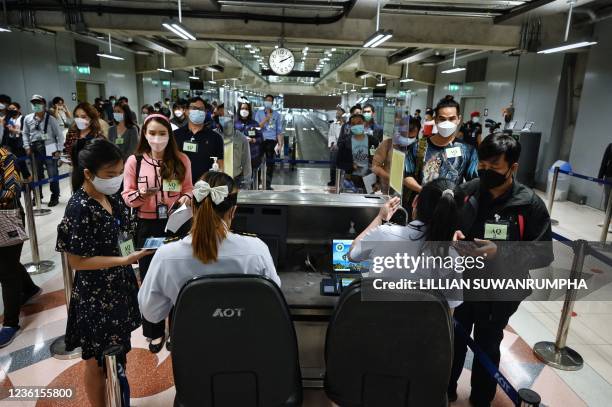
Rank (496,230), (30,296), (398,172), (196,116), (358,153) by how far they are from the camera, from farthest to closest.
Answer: (358,153), (196,116), (30,296), (398,172), (496,230)

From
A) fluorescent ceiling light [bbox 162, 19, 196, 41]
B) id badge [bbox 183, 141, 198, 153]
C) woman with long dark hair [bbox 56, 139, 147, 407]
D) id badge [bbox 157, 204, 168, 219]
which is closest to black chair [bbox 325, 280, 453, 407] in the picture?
woman with long dark hair [bbox 56, 139, 147, 407]

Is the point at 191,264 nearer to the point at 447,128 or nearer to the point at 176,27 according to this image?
the point at 447,128

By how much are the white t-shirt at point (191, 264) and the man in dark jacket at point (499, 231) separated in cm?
108

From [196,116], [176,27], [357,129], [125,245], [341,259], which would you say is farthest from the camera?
[176,27]

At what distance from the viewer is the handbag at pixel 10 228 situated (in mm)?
2592

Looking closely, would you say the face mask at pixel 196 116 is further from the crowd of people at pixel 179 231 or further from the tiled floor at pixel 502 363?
the tiled floor at pixel 502 363

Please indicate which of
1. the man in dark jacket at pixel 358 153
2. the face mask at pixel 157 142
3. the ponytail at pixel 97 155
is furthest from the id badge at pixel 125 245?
the man in dark jacket at pixel 358 153

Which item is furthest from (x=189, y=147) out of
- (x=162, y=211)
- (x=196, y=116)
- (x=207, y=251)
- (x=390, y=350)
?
(x=390, y=350)

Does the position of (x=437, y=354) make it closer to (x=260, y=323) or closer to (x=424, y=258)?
(x=424, y=258)

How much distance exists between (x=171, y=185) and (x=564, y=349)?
10.2 feet

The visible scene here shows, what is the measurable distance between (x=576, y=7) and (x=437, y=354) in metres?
8.39

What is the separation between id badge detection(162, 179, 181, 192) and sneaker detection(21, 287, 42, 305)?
1874 mm

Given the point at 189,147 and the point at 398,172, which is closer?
the point at 398,172

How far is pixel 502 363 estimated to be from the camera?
9.17 feet
